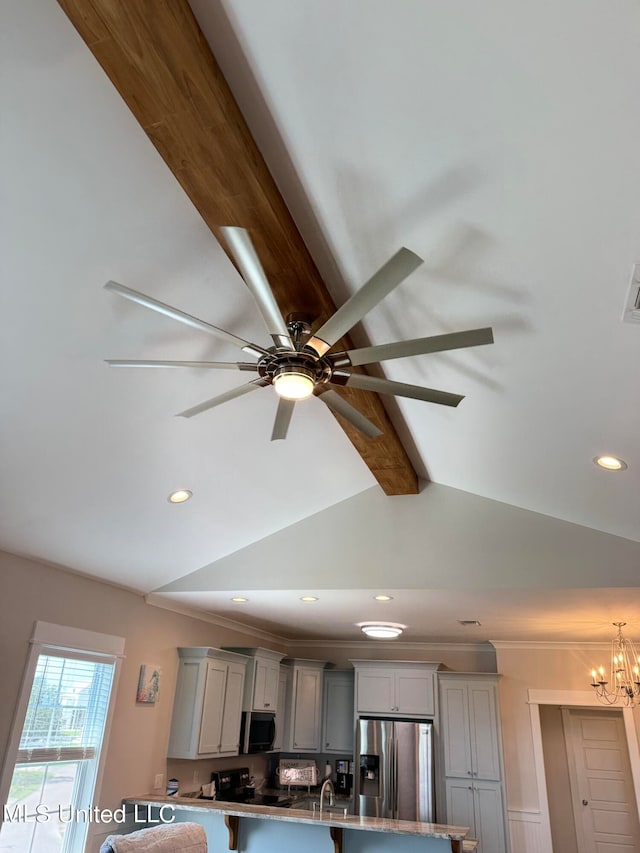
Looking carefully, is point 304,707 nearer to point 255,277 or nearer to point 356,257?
point 356,257

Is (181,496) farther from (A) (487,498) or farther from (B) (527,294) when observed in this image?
(B) (527,294)

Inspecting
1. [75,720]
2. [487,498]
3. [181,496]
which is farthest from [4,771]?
[487,498]

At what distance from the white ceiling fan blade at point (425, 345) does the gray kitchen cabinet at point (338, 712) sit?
21.0ft

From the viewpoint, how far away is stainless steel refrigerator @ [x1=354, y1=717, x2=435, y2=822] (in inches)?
239

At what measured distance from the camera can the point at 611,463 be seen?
3.00 metres

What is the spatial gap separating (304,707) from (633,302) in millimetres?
6582

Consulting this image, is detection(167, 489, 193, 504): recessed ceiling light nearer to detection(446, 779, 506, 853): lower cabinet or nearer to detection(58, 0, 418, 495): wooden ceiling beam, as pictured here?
detection(58, 0, 418, 495): wooden ceiling beam

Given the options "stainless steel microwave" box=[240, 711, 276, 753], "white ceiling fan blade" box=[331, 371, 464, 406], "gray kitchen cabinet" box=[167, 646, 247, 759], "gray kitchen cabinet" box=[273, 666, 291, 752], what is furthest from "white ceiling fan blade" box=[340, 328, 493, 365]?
"gray kitchen cabinet" box=[273, 666, 291, 752]

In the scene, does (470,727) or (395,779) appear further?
(470,727)

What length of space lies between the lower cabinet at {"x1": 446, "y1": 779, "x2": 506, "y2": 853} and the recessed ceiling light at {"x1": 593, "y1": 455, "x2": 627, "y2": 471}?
464 cm

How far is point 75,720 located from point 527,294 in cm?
411

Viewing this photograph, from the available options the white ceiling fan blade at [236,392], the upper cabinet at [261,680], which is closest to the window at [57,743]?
the upper cabinet at [261,680]

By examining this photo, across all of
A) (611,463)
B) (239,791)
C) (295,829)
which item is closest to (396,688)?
(239,791)

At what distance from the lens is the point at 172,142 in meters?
1.79
